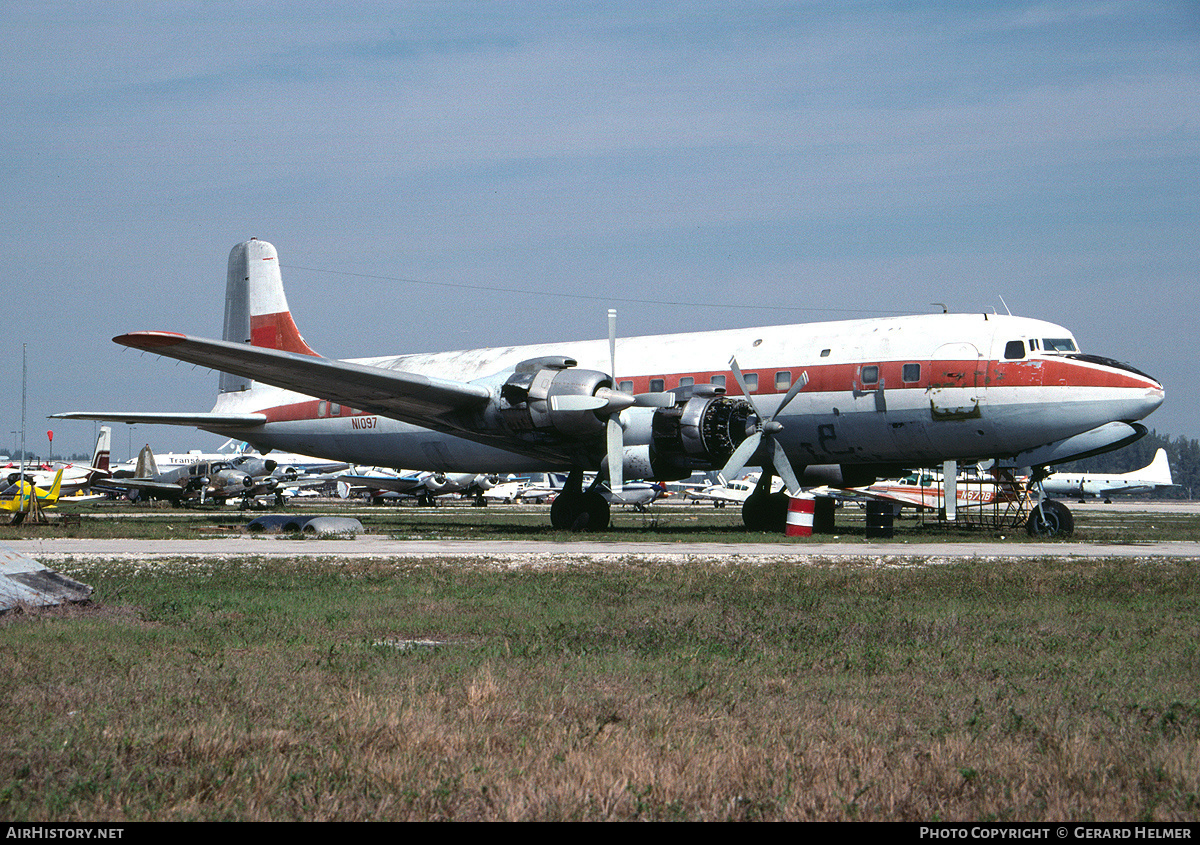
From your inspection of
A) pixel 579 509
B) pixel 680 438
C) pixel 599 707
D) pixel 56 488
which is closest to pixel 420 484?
pixel 56 488

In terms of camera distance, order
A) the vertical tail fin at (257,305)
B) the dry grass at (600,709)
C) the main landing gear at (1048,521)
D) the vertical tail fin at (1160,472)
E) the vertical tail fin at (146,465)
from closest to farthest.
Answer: the dry grass at (600,709) → the main landing gear at (1048,521) → the vertical tail fin at (257,305) → the vertical tail fin at (146,465) → the vertical tail fin at (1160,472)

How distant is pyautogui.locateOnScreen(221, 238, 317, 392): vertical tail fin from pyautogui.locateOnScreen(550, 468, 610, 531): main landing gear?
39.4 feet

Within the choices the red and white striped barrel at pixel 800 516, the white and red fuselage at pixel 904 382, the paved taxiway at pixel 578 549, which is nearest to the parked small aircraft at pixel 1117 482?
the white and red fuselage at pixel 904 382

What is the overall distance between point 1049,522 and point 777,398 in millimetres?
7348

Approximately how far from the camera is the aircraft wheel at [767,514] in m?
29.2

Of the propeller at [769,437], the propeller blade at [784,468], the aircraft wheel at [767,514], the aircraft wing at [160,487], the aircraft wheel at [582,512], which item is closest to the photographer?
the propeller at [769,437]

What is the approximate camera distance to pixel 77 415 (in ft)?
105

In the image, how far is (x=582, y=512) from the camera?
27000 mm

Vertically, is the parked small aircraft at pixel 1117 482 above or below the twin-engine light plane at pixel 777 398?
below

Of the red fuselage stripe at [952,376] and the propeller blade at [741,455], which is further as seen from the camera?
the propeller blade at [741,455]

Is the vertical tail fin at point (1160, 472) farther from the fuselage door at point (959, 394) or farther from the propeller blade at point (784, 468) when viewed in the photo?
the propeller blade at point (784, 468)

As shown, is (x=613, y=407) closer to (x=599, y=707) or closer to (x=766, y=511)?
(x=766, y=511)

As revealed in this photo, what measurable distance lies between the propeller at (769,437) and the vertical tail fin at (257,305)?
1598 cm

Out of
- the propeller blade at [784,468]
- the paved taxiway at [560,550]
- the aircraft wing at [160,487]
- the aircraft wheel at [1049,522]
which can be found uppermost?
the propeller blade at [784,468]
